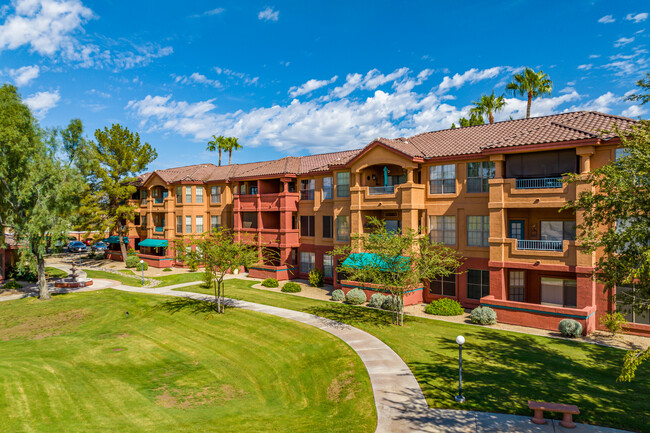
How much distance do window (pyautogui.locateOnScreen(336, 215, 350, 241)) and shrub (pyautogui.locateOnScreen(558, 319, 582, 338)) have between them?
1785 cm

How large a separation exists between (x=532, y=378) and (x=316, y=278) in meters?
22.9

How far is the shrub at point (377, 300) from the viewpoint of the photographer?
2805cm

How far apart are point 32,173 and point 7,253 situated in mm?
17992

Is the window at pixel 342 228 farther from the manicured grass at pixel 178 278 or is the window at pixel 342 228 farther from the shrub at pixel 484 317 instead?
the manicured grass at pixel 178 278

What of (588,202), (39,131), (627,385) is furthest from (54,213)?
(627,385)

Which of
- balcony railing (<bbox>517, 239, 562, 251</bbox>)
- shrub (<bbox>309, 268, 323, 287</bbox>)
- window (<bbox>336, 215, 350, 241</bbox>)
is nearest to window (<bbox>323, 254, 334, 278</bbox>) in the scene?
shrub (<bbox>309, 268, 323, 287</bbox>)

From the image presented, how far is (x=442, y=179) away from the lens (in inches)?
1162

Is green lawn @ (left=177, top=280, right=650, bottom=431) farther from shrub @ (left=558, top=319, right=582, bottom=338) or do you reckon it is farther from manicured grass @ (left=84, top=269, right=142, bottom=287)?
manicured grass @ (left=84, top=269, right=142, bottom=287)

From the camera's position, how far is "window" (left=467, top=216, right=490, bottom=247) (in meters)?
27.5

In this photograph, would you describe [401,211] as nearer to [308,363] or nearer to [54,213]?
[308,363]

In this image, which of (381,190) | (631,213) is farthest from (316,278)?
(631,213)

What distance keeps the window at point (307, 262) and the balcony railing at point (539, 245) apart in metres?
20.0

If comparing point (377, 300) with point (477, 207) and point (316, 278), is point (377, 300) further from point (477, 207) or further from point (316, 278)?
point (477, 207)

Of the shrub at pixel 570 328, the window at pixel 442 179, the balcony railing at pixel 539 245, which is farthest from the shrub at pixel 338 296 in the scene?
the shrub at pixel 570 328
